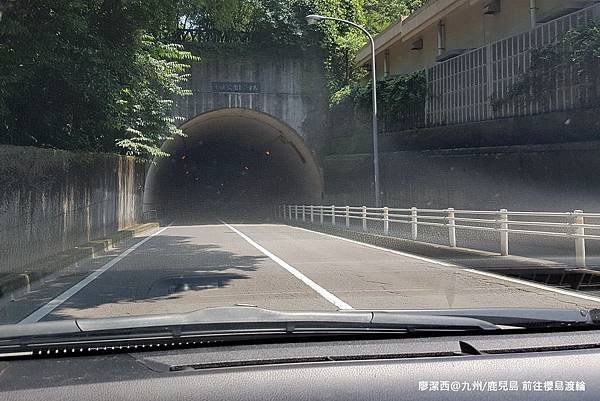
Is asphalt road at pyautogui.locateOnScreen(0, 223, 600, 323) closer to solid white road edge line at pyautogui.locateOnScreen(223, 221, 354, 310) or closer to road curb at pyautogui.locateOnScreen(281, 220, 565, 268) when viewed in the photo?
solid white road edge line at pyautogui.locateOnScreen(223, 221, 354, 310)

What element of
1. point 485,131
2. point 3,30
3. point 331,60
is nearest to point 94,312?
point 3,30

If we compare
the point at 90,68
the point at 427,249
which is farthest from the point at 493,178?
the point at 90,68

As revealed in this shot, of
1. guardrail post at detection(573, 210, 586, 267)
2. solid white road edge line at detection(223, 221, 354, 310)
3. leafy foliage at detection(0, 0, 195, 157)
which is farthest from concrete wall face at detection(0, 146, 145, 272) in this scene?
guardrail post at detection(573, 210, 586, 267)

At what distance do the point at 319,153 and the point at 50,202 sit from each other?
23.3 m

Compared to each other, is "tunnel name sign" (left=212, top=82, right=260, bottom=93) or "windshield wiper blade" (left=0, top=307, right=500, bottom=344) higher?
"tunnel name sign" (left=212, top=82, right=260, bottom=93)

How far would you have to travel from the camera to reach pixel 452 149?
22828 mm

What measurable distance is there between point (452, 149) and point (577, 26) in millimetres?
6350

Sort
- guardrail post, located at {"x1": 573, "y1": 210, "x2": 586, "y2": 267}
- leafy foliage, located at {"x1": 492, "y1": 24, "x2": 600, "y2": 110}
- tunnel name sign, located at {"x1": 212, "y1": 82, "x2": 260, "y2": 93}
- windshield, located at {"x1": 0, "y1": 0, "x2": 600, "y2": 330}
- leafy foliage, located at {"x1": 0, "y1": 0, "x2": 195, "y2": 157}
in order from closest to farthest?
windshield, located at {"x1": 0, "y1": 0, "x2": 600, "y2": 330} → guardrail post, located at {"x1": 573, "y1": 210, "x2": 586, "y2": 267} → leafy foliage, located at {"x1": 0, "y1": 0, "x2": 195, "y2": 157} → leafy foliage, located at {"x1": 492, "y1": 24, "x2": 600, "y2": 110} → tunnel name sign, located at {"x1": 212, "y1": 82, "x2": 260, "y2": 93}

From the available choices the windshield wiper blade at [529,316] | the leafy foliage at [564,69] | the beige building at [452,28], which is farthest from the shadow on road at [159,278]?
the beige building at [452,28]

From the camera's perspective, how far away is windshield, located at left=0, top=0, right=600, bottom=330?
9.56 meters

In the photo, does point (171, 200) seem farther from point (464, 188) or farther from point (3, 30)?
point (3, 30)

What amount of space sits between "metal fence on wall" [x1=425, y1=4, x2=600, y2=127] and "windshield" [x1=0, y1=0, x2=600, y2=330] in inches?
3.0

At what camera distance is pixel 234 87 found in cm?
3481

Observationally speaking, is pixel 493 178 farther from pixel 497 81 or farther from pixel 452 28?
pixel 452 28
